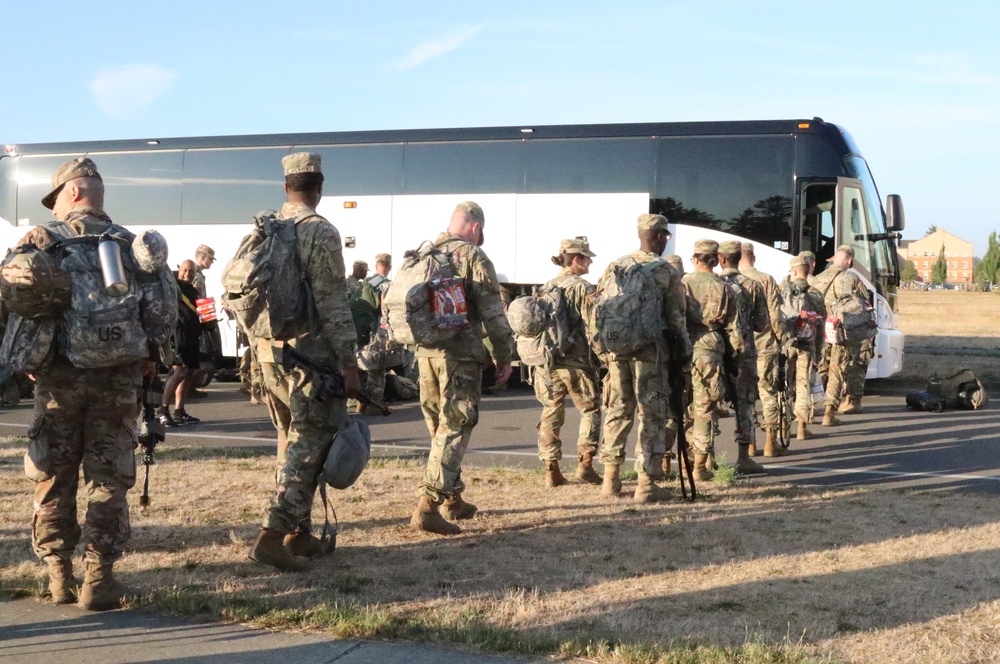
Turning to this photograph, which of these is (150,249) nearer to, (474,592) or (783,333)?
(474,592)

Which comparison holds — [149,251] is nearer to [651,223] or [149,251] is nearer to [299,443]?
[299,443]

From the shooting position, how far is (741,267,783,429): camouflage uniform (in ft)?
34.1

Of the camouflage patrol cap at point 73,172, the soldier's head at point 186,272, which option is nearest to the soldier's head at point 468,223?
the camouflage patrol cap at point 73,172

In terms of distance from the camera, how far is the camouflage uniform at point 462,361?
6.73m

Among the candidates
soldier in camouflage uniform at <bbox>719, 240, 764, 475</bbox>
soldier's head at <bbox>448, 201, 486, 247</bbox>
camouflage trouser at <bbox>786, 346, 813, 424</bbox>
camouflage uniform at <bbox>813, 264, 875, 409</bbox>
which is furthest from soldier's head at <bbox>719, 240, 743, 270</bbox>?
camouflage uniform at <bbox>813, 264, 875, 409</bbox>

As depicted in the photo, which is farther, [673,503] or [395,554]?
[673,503]

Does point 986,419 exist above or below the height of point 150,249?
below

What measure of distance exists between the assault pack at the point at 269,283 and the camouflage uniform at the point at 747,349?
4414 millimetres

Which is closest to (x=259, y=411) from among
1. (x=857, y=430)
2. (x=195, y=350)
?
(x=195, y=350)

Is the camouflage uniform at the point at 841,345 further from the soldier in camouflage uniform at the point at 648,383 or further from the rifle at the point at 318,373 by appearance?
the rifle at the point at 318,373

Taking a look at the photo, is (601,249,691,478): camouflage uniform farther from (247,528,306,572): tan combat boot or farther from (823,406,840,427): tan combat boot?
(823,406,840,427): tan combat boot

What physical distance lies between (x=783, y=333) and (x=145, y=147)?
12753 millimetres

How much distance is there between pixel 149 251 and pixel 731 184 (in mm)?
12403

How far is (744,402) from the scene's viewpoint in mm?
9266
